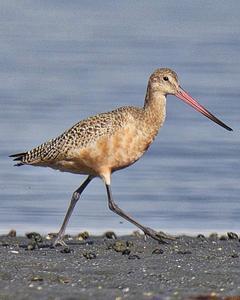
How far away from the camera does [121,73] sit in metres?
22.8

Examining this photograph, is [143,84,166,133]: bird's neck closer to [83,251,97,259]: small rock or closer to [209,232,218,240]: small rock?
[209,232,218,240]: small rock

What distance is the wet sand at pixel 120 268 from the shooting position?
9523mm

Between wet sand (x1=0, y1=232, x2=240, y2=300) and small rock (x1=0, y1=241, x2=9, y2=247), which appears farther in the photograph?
small rock (x1=0, y1=241, x2=9, y2=247)

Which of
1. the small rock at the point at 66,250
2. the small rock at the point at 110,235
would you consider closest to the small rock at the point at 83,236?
the small rock at the point at 110,235

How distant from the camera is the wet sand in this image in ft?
31.2

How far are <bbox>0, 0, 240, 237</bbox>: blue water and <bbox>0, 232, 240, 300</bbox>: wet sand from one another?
46.8 inches

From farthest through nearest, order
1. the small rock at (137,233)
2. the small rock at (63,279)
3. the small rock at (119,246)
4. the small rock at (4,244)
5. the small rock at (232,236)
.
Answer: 1. the small rock at (137,233)
2. the small rock at (232,236)
3. the small rock at (4,244)
4. the small rock at (119,246)
5. the small rock at (63,279)

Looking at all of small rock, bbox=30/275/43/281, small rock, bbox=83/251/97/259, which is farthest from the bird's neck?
small rock, bbox=30/275/43/281

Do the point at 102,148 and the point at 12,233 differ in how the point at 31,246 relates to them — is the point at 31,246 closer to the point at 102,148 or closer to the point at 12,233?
the point at 12,233

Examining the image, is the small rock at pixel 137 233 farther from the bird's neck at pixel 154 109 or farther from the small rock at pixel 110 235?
the bird's neck at pixel 154 109

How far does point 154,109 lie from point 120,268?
2800 millimetres

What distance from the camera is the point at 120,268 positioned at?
421 inches

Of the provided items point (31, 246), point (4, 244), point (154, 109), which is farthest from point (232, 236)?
point (4, 244)

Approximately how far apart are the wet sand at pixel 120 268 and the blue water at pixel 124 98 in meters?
1.19
